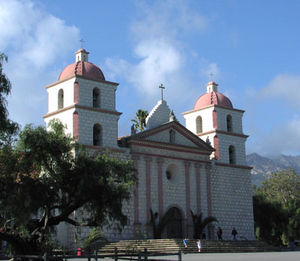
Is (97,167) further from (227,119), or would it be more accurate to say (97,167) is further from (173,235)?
(227,119)

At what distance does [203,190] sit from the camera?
145 ft

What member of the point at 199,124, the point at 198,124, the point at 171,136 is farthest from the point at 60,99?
the point at 199,124

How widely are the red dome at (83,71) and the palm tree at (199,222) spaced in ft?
41.3

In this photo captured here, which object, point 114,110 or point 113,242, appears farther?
point 114,110

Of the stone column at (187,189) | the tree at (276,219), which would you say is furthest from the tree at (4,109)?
the tree at (276,219)

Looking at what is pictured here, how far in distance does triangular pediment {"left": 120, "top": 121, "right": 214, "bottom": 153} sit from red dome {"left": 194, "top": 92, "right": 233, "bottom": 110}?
436 centimetres

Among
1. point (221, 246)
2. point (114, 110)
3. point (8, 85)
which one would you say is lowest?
point (221, 246)

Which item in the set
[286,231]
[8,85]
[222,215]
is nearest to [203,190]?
[222,215]

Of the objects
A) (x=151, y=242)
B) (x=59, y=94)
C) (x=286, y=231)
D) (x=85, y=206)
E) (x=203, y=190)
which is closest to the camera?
(x=85, y=206)

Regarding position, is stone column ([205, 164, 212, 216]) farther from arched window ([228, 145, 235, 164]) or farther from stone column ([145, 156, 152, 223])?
stone column ([145, 156, 152, 223])

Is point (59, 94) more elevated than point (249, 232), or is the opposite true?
point (59, 94)

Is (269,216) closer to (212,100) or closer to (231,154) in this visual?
(231,154)

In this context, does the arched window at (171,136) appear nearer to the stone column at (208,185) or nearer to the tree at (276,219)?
the stone column at (208,185)

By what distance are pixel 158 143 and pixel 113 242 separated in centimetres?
847
